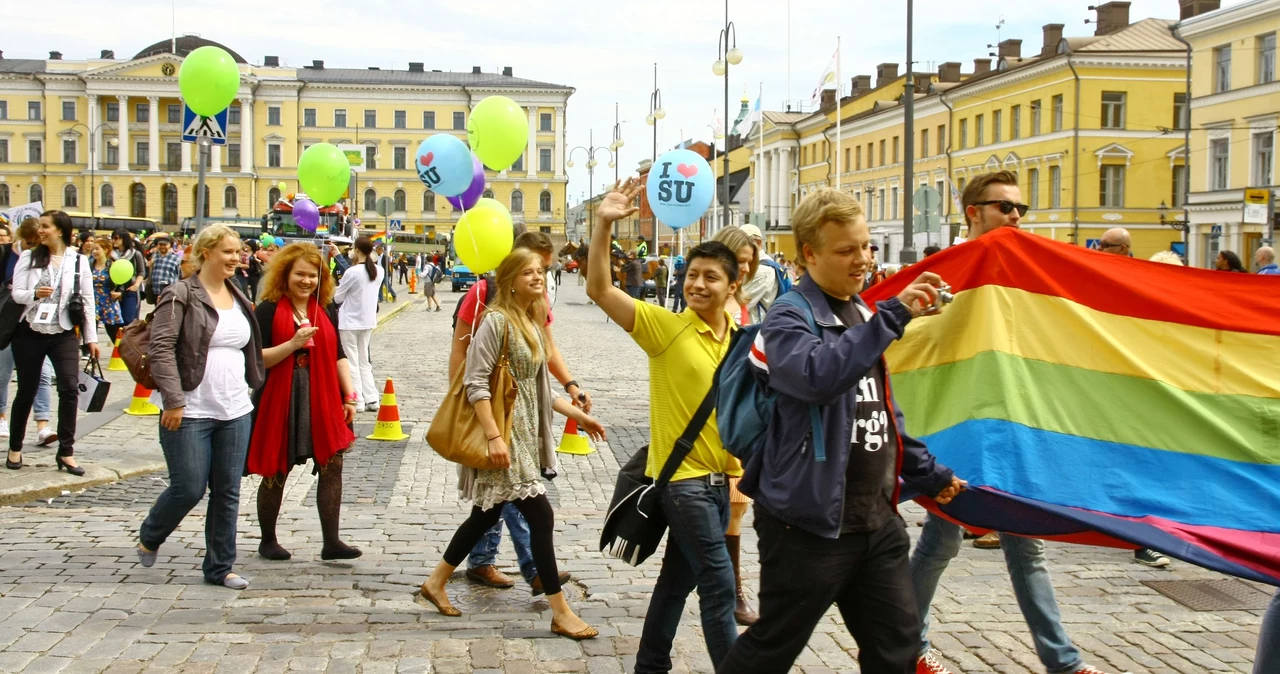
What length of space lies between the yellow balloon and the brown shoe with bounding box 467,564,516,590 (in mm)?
1626

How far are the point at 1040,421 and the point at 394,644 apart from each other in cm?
277

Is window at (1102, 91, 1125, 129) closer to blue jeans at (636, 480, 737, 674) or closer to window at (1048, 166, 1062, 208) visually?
window at (1048, 166, 1062, 208)

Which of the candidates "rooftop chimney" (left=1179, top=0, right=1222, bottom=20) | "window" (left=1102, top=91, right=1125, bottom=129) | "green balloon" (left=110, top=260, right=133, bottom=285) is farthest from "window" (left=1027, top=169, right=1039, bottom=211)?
"green balloon" (left=110, top=260, right=133, bottom=285)

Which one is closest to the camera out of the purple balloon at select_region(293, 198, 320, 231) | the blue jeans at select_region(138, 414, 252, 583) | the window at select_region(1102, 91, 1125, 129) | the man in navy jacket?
the man in navy jacket

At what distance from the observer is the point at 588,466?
10297 millimetres

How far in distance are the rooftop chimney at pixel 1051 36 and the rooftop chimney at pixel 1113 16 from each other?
6.37 ft

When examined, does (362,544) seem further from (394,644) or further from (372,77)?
(372,77)

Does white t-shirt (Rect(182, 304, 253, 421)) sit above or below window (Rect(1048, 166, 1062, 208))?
below

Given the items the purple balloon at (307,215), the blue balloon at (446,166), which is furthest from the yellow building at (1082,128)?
the blue balloon at (446,166)

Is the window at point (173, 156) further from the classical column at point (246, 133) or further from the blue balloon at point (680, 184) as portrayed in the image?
the blue balloon at point (680, 184)

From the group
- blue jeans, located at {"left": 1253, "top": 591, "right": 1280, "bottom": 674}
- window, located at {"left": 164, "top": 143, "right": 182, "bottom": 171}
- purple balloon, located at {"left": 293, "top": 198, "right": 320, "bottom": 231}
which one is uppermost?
window, located at {"left": 164, "top": 143, "right": 182, "bottom": 171}

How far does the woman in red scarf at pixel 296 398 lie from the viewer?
6.62 m

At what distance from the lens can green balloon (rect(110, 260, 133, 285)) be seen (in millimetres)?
18297

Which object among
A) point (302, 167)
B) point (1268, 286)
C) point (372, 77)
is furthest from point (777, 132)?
point (1268, 286)
